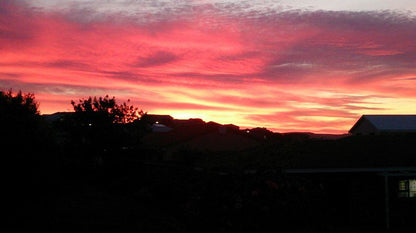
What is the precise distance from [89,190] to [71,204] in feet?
21.5

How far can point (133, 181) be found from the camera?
30.6m

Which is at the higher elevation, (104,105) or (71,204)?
(104,105)

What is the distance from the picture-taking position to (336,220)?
24.6 metres

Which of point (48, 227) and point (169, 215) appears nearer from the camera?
point (48, 227)

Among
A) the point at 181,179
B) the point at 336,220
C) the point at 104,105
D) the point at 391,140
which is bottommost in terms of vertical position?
the point at 336,220

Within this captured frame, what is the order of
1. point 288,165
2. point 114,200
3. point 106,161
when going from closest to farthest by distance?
1. point 288,165
2. point 114,200
3. point 106,161

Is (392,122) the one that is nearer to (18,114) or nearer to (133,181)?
(133,181)

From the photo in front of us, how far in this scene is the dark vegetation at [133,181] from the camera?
8.90m

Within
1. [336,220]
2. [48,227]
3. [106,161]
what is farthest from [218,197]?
[106,161]

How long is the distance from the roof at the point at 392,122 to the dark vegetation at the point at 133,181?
2126 centimetres

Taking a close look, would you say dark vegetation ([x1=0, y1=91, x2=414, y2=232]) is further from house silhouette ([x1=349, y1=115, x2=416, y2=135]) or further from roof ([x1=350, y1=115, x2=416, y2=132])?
roof ([x1=350, y1=115, x2=416, y2=132])

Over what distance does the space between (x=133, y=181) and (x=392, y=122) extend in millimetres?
30798

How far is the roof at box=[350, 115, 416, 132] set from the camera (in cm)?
4822

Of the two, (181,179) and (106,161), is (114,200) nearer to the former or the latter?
(181,179)
